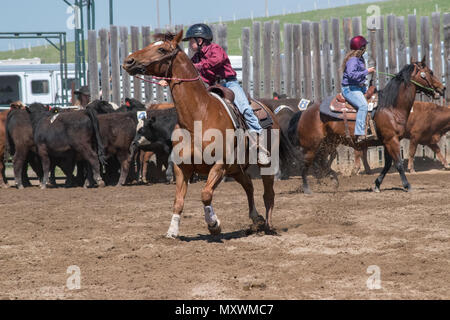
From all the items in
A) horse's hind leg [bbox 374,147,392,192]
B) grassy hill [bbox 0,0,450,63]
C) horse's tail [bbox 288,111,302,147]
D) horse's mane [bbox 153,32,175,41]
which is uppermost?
grassy hill [bbox 0,0,450,63]

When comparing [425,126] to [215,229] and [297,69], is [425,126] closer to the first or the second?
[297,69]

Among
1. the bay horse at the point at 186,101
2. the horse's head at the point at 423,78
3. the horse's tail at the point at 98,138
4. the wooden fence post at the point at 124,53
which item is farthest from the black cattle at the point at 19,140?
the bay horse at the point at 186,101

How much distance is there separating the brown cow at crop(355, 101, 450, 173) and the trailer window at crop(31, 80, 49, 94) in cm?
1466

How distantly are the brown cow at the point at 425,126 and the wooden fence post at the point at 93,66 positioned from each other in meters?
7.14

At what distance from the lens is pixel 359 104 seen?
13414mm

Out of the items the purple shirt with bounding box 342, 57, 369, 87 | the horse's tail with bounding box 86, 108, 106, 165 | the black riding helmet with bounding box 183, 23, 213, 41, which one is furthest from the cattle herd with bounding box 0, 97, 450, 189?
the black riding helmet with bounding box 183, 23, 213, 41

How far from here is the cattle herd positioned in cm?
1705

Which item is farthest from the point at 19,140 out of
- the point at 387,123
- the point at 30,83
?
the point at 30,83

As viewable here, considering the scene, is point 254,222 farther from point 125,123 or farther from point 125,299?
point 125,123

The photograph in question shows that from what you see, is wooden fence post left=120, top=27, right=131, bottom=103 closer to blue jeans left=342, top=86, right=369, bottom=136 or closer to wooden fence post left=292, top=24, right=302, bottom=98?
wooden fence post left=292, top=24, right=302, bottom=98

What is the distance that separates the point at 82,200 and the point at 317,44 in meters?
8.83

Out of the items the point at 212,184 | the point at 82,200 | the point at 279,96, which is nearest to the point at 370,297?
the point at 212,184

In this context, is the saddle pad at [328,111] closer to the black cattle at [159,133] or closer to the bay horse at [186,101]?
the black cattle at [159,133]

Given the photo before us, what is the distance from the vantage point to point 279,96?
19344mm
